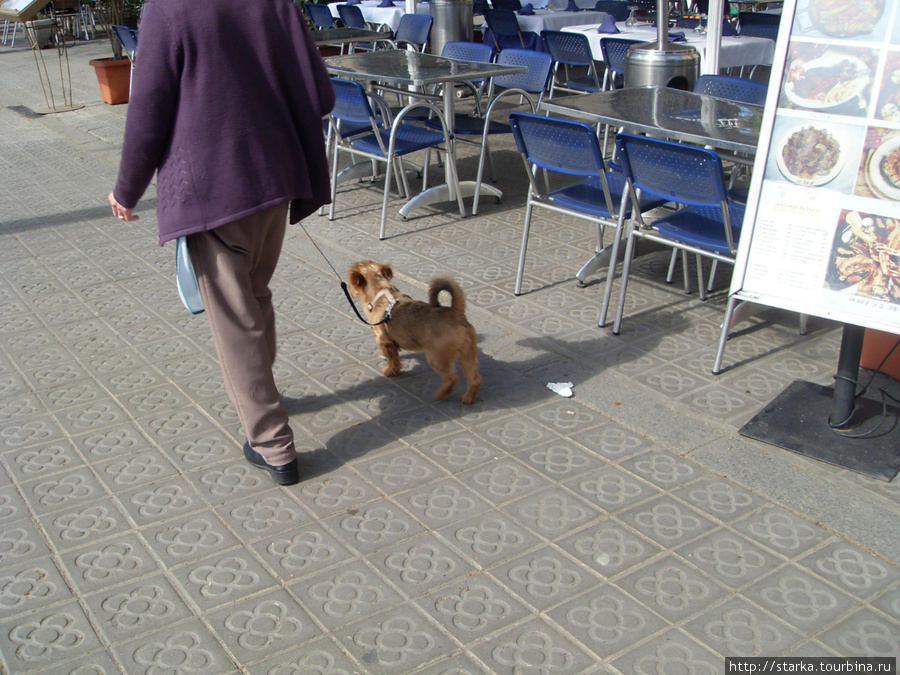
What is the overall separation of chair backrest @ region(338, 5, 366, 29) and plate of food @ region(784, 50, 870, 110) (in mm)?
9107

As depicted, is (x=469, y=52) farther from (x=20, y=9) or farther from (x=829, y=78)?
(x=20, y=9)

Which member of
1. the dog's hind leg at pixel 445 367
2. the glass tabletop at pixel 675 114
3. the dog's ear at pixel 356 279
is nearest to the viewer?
the dog's hind leg at pixel 445 367

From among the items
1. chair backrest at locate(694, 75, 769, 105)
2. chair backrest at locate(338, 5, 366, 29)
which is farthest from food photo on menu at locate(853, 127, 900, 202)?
chair backrest at locate(338, 5, 366, 29)

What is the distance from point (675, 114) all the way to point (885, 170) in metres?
1.76

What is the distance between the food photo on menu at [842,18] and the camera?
10.1 feet

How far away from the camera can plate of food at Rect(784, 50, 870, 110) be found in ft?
10.4

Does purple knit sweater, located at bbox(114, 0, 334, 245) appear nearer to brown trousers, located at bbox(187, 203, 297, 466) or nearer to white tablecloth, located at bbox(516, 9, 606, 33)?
brown trousers, located at bbox(187, 203, 297, 466)

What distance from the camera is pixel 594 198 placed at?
195 inches

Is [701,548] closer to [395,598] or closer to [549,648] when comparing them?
[549,648]

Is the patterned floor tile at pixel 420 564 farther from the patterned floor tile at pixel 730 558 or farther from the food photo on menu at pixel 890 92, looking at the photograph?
the food photo on menu at pixel 890 92

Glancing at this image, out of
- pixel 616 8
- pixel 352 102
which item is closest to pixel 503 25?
pixel 616 8

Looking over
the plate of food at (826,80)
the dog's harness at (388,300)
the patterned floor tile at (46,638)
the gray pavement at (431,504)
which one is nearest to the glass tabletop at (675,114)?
the plate of food at (826,80)

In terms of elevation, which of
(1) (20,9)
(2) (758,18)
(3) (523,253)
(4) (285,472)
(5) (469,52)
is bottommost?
(4) (285,472)

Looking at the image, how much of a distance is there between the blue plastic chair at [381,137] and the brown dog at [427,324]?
2196 mm
